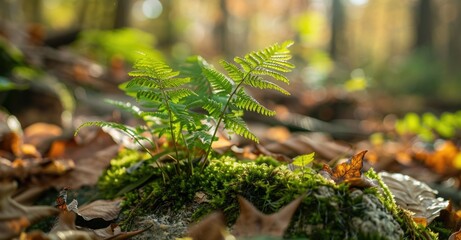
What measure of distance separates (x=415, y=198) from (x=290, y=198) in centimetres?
76

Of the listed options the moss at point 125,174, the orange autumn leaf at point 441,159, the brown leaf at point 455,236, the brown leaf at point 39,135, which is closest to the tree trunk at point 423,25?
the orange autumn leaf at point 441,159

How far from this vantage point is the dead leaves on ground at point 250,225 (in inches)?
54.6

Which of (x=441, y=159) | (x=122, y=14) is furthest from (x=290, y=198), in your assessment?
(x=122, y=14)

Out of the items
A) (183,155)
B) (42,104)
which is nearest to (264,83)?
(183,155)

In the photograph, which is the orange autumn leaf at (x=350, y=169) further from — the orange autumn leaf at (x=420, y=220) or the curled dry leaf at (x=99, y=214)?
the curled dry leaf at (x=99, y=214)

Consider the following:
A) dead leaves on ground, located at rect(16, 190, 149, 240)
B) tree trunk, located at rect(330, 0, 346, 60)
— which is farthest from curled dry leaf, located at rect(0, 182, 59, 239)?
tree trunk, located at rect(330, 0, 346, 60)

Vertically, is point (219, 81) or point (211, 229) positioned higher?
point (219, 81)

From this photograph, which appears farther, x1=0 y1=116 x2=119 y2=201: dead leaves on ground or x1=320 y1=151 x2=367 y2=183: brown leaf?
x1=0 y1=116 x2=119 y2=201: dead leaves on ground

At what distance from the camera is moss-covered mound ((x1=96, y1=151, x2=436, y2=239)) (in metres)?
1.58

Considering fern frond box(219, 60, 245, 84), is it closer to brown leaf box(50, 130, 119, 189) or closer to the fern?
the fern

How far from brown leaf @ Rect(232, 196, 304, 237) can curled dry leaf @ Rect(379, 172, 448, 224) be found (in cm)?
A: 83

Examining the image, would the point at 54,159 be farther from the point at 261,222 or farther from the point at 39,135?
the point at 261,222

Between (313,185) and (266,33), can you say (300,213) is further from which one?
(266,33)

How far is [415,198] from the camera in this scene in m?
2.13
